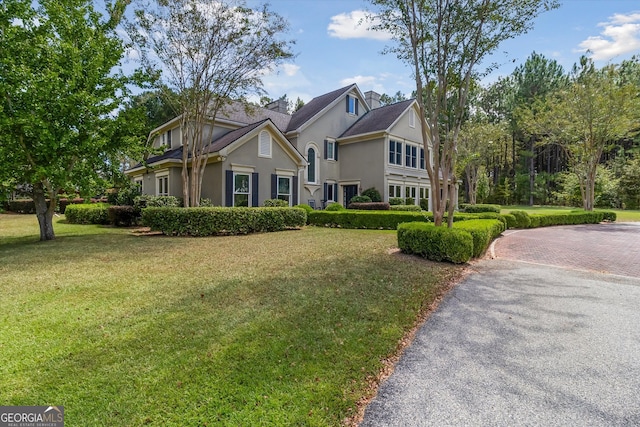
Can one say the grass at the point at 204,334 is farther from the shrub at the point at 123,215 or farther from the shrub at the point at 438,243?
the shrub at the point at 123,215

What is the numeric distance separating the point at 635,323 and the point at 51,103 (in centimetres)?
1327

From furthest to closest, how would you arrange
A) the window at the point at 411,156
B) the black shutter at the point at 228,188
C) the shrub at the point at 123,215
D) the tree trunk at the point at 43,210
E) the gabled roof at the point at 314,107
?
the window at the point at 411,156
the gabled roof at the point at 314,107
the black shutter at the point at 228,188
the shrub at the point at 123,215
the tree trunk at the point at 43,210

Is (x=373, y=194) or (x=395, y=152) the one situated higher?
(x=395, y=152)

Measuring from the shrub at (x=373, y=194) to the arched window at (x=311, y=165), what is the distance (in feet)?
12.1

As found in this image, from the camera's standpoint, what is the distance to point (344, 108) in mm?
23547

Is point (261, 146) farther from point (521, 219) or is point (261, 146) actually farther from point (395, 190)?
point (521, 219)

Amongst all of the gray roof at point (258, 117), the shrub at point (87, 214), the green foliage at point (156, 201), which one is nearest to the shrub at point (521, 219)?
the gray roof at point (258, 117)

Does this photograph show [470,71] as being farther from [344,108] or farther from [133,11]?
[344,108]

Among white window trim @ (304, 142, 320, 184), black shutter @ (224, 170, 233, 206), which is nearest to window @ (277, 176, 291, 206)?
white window trim @ (304, 142, 320, 184)

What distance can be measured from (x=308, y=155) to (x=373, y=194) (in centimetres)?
510

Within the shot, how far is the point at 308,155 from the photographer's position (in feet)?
70.5

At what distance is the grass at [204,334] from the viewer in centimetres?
251

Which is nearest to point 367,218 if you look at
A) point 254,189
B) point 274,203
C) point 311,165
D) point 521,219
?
point 274,203

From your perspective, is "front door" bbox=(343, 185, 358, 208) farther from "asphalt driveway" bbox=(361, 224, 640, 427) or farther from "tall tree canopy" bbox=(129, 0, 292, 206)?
→ "asphalt driveway" bbox=(361, 224, 640, 427)
